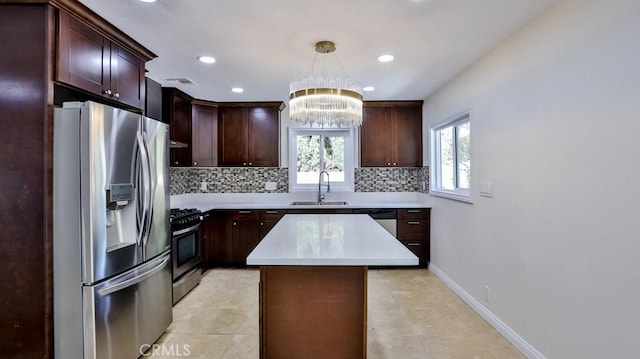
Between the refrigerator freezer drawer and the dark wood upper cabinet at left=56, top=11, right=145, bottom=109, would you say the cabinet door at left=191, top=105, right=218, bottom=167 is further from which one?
the refrigerator freezer drawer

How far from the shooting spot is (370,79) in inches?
143

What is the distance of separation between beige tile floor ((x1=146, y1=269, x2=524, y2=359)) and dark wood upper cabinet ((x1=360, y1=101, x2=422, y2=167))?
1814 millimetres

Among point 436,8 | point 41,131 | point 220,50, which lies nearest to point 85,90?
point 41,131

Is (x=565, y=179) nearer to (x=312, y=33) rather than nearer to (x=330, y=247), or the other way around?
(x=330, y=247)

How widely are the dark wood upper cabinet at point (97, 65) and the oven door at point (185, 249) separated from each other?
4.63 feet

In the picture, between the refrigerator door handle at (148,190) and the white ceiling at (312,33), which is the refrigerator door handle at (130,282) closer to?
the refrigerator door handle at (148,190)

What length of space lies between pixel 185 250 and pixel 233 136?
195cm

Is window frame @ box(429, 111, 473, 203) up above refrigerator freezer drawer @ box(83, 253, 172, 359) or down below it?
above

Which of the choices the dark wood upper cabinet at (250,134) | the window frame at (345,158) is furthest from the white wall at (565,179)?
the dark wood upper cabinet at (250,134)

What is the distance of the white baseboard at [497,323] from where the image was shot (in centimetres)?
228

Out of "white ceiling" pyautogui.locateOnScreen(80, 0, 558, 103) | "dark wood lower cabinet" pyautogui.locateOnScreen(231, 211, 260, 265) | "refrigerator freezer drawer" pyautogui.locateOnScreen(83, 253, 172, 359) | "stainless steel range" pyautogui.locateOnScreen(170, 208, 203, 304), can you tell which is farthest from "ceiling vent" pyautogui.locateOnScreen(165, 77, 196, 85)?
"refrigerator freezer drawer" pyautogui.locateOnScreen(83, 253, 172, 359)

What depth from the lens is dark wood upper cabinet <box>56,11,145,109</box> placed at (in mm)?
1950

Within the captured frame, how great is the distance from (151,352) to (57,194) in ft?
4.42

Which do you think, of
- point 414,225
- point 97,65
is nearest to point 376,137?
point 414,225
